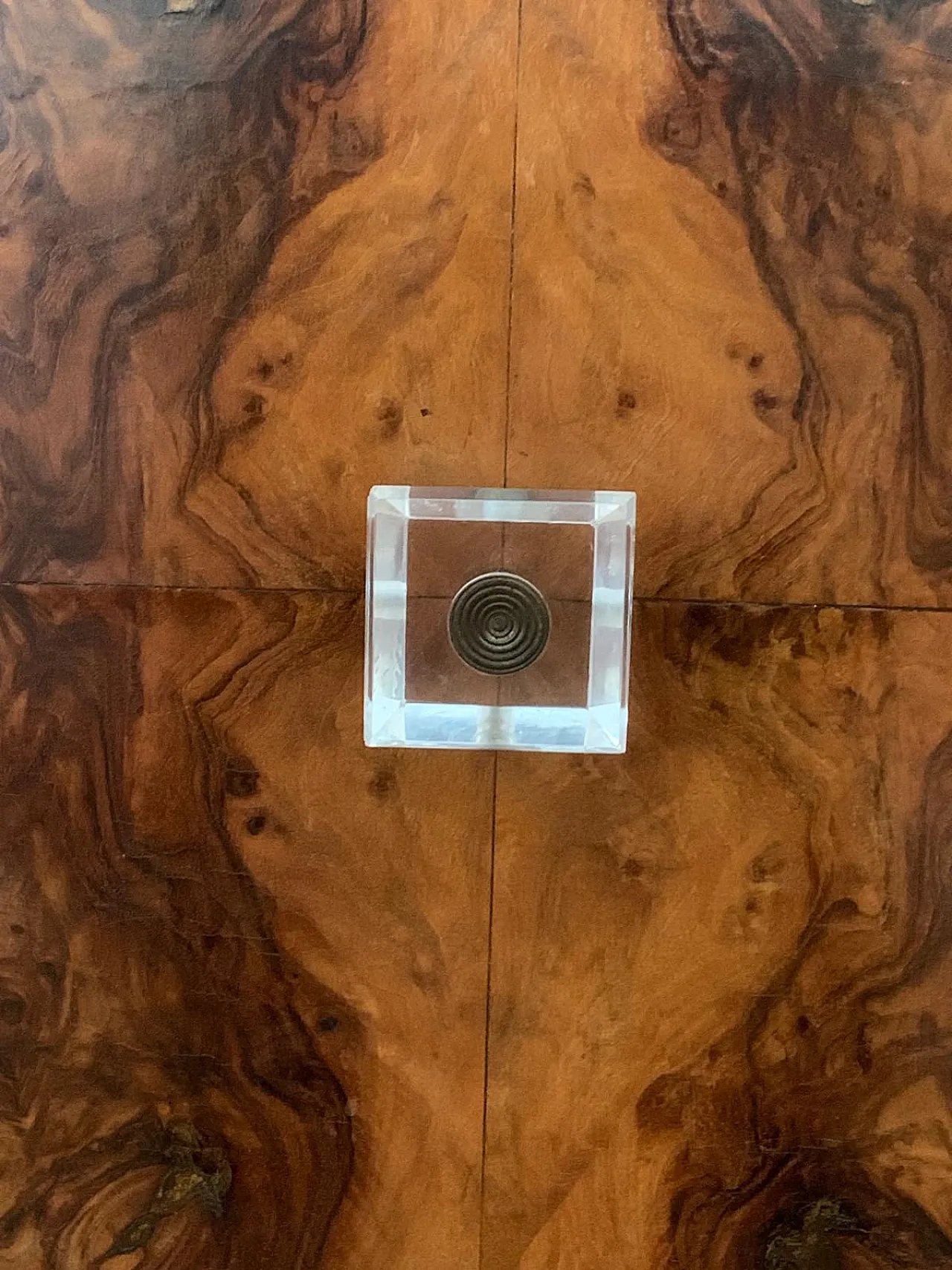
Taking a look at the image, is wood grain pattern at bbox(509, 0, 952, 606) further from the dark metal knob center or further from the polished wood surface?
the dark metal knob center

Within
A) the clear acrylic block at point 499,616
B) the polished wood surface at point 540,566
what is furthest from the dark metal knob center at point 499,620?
the polished wood surface at point 540,566

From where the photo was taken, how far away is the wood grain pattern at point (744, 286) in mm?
948

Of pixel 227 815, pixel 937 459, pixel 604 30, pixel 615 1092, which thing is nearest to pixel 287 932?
pixel 227 815

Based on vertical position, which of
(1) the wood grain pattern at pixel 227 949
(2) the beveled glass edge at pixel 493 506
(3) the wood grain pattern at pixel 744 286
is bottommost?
(1) the wood grain pattern at pixel 227 949

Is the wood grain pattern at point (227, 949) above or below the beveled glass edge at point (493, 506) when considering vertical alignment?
below

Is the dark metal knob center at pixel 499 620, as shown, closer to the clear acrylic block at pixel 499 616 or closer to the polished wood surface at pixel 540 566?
the clear acrylic block at pixel 499 616

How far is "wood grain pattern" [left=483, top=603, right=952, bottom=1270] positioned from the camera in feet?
3.18

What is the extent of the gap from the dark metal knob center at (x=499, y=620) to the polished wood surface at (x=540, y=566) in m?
0.11

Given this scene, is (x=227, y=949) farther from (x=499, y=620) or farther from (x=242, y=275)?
(x=242, y=275)

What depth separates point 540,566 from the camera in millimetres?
938

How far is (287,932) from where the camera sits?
0.99m

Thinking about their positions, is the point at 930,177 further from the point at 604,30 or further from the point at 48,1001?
the point at 48,1001

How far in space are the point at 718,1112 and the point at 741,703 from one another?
0.41 m

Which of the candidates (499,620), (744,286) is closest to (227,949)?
(499,620)
